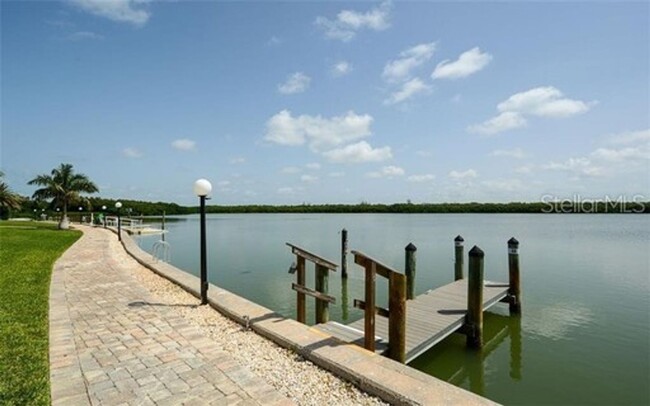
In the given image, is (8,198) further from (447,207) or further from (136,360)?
(447,207)

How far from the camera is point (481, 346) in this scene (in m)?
7.59

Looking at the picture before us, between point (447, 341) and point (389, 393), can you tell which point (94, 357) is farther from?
point (447, 341)

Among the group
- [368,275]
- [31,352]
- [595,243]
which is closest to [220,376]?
[368,275]

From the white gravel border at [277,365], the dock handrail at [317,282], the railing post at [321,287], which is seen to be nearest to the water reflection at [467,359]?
the railing post at [321,287]

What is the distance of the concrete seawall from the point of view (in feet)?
11.8

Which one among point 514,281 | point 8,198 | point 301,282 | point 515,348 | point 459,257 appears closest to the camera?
point 301,282

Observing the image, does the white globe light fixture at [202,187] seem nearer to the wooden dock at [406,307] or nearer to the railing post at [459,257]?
the wooden dock at [406,307]

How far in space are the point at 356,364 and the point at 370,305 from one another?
3.46 ft

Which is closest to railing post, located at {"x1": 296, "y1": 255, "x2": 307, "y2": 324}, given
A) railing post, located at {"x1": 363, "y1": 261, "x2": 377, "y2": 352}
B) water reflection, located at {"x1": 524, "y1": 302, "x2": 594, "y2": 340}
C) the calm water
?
railing post, located at {"x1": 363, "y1": 261, "x2": 377, "y2": 352}

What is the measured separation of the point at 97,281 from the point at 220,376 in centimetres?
717

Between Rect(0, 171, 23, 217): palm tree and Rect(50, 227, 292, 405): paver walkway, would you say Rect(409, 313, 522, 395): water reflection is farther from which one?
Rect(0, 171, 23, 217): palm tree

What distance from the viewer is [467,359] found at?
23.7 ft

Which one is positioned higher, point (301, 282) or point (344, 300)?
point (301, 282)

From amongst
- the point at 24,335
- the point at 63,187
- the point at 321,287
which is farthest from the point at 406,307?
the point at 63,187
